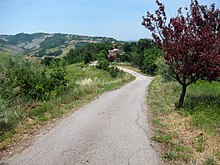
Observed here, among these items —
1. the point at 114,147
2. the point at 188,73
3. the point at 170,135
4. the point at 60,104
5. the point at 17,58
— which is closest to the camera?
the point at 114,147

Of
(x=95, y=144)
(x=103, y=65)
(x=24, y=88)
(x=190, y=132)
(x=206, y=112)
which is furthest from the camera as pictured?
(x=103, y=65)

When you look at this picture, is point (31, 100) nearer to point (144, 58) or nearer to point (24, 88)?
point (24, 88)

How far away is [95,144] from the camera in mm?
6352

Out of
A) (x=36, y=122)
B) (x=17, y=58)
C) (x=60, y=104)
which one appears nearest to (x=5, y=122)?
(x=36, y=122)

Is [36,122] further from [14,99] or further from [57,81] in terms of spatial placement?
[57,81]

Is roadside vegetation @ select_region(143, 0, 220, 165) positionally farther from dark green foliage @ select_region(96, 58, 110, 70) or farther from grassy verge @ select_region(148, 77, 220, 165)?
dark green foliage @ select_region(96, 58, 110, 70)

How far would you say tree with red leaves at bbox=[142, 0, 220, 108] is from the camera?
29.2ft

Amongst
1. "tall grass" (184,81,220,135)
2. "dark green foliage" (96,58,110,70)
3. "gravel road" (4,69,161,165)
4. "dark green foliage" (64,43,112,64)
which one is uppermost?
"dark green foliage" (64,43,112,64)

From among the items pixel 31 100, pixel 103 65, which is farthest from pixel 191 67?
pixel 103 65

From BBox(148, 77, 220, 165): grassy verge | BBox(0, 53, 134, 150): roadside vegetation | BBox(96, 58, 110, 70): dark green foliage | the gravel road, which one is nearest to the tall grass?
BBox(148, 77, 220, 165): grassy verge

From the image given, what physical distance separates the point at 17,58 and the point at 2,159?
84.8 ft

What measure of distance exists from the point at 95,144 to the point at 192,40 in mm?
5572

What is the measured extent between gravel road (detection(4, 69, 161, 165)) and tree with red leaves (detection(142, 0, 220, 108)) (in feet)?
9.45

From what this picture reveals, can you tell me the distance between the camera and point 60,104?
12.2 meters
